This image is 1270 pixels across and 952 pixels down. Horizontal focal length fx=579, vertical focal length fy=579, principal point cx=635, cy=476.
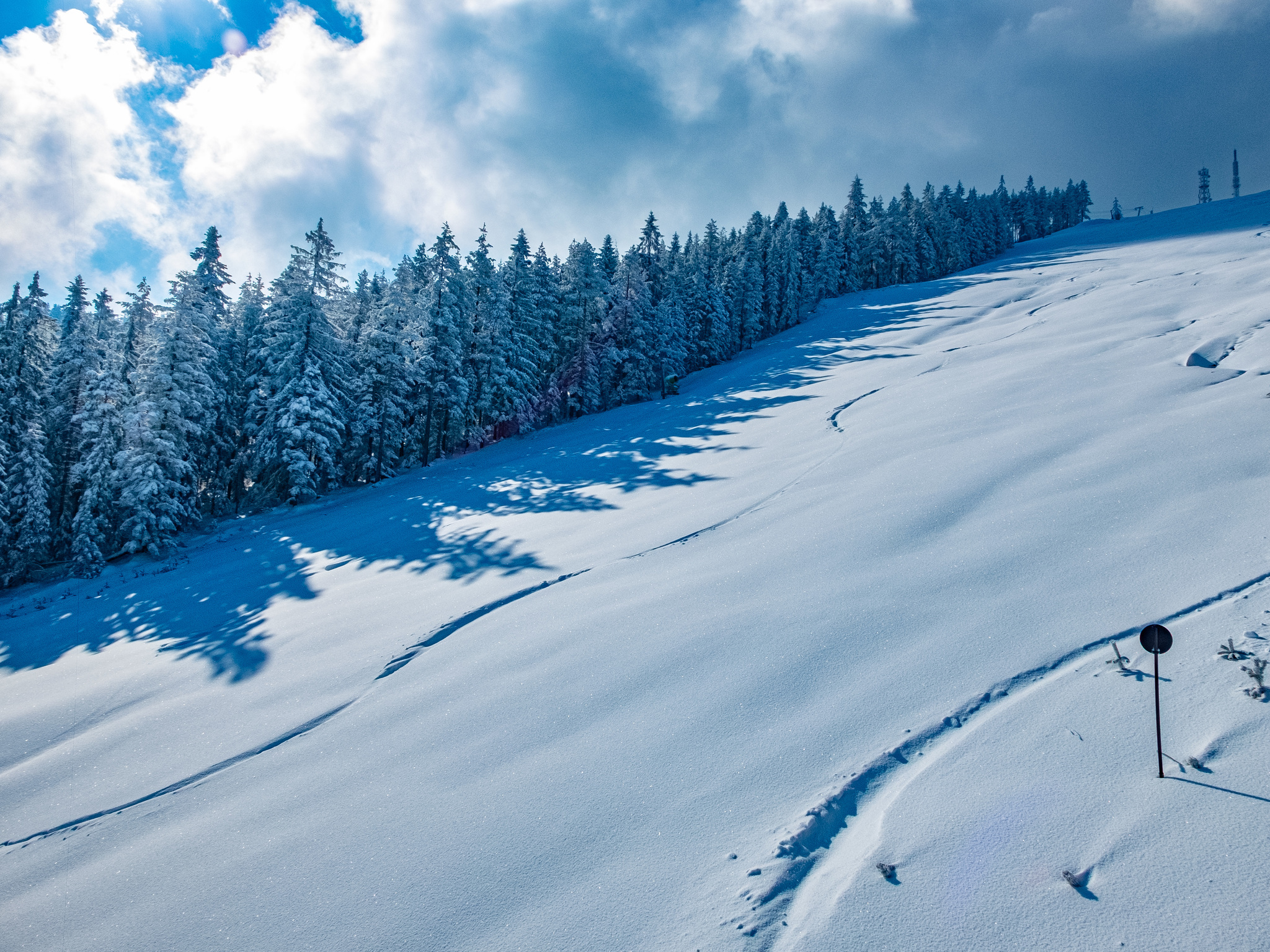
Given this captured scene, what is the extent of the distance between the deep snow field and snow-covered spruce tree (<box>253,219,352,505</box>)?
13329mm

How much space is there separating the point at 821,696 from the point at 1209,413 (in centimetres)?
929

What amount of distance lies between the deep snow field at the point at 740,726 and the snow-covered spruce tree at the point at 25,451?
1641 cm

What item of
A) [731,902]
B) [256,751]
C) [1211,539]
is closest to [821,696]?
[731,902]

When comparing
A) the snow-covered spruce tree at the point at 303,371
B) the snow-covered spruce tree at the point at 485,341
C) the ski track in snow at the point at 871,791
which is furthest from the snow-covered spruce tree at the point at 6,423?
the ski track in snow at the point at 871,791

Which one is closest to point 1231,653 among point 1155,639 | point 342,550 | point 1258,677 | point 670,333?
point 1258,677

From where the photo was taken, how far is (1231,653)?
443cm

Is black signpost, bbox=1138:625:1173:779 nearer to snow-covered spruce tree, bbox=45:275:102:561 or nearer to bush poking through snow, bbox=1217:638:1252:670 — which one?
bush poking through snow, bbox=1217:638:1252:670

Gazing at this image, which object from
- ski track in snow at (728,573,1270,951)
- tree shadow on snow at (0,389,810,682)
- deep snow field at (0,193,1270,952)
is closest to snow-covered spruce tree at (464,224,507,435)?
tree shadow on snow at (0,389,810,682)

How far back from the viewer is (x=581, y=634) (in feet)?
23.5

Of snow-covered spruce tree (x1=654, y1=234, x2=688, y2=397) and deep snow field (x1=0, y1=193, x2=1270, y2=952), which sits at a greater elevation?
snow-covered spruce tree (x1=654, y1=234, x2=688, y2=397)

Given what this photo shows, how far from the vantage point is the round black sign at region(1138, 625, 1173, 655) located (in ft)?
11.8

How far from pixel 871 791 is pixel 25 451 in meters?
33.6

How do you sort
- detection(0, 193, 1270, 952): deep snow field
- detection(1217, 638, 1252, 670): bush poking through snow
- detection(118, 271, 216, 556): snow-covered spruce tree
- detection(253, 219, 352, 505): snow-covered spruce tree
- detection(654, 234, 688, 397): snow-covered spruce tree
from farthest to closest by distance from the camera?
1. detection(654, 234, 688, 397): snow-covered spruce tree
2. detection(253, 219, 352, 505): snow-covered spruce tree
3. detection(118, 271, 216, 556): snow-covered spruce tree
4. detection(1217, 638, 1252, 670): bush poking through snow
5. detection(0, 193, 1270, 952): deep snow field

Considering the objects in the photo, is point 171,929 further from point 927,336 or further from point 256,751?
point 927,336
